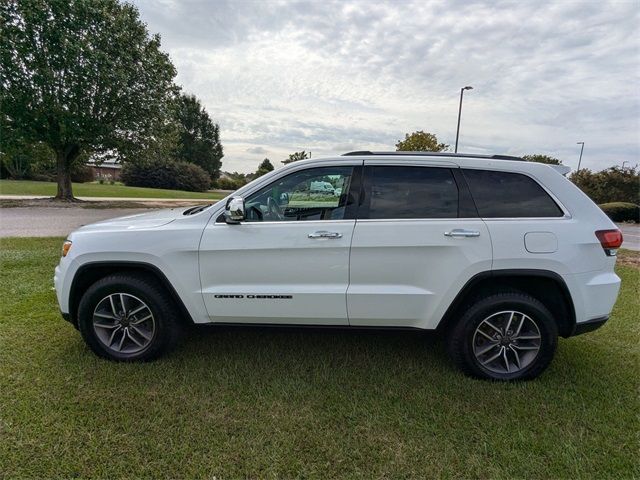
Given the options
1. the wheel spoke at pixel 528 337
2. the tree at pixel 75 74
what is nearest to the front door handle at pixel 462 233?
the wheel spoke at pixel 528 337

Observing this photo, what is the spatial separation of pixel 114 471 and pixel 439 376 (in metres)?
2.39

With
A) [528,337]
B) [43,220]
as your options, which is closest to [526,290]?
[528,337]

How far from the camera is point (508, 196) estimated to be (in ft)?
9.92

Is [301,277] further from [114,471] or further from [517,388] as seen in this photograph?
[517,388]

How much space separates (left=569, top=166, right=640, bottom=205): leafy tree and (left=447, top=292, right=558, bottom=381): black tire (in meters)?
29.0

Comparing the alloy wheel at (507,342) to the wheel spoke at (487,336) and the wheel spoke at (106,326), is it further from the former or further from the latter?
the wheel spoke at (106,326)

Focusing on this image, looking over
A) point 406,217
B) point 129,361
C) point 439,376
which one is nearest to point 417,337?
point 439,376

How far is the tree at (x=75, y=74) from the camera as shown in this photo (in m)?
14.9

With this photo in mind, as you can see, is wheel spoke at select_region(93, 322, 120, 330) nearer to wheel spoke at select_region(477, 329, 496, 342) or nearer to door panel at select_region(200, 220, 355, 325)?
door panel at select_region(200, 220, 355, 325)

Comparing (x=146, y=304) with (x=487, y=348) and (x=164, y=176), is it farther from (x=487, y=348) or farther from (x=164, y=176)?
(x=164, y=176)

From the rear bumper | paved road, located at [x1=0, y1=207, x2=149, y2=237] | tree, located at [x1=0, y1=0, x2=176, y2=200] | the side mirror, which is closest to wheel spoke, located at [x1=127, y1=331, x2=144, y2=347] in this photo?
the side mirror

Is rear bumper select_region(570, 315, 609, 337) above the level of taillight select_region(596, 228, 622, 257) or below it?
below

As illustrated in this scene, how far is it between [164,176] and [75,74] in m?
26.8

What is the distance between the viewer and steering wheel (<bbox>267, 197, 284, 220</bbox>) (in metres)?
3.17
